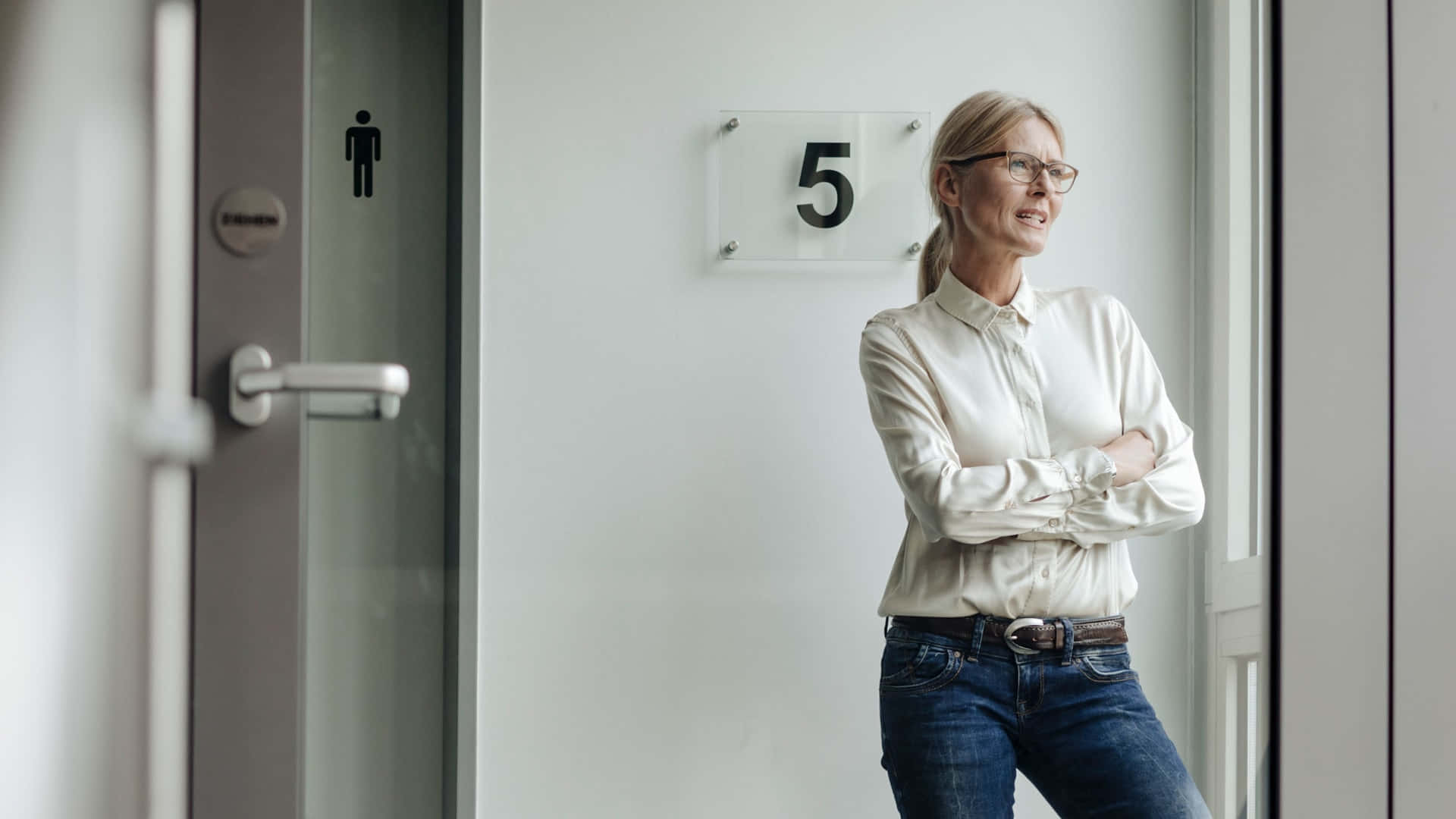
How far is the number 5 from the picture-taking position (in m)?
1.16

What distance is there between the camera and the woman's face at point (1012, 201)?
1.16 meters

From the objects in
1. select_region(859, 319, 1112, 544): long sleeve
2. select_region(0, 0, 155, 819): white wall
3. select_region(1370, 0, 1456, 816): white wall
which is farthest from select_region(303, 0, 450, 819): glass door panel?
select_region(1370, 0, 1456, 816): white wall

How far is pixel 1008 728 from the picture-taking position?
47.3 inches

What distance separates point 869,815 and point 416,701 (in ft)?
1.62

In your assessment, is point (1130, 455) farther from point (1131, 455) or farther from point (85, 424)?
point (85, 424)

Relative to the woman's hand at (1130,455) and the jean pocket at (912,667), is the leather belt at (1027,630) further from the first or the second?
the woman's hand at (1130,455)

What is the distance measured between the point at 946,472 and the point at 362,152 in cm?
63

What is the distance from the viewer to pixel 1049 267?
1.17 metres

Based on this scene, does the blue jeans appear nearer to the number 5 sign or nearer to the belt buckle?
the belt buckle

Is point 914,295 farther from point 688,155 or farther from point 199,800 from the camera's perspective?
point 199,800

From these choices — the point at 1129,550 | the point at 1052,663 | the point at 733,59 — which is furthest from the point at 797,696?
the point at 733,59

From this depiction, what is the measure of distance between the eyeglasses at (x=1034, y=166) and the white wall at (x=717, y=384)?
0.05ft

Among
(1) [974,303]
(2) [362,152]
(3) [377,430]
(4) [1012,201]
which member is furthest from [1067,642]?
(2) [362,152]

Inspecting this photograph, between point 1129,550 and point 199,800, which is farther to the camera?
point 1129,550
